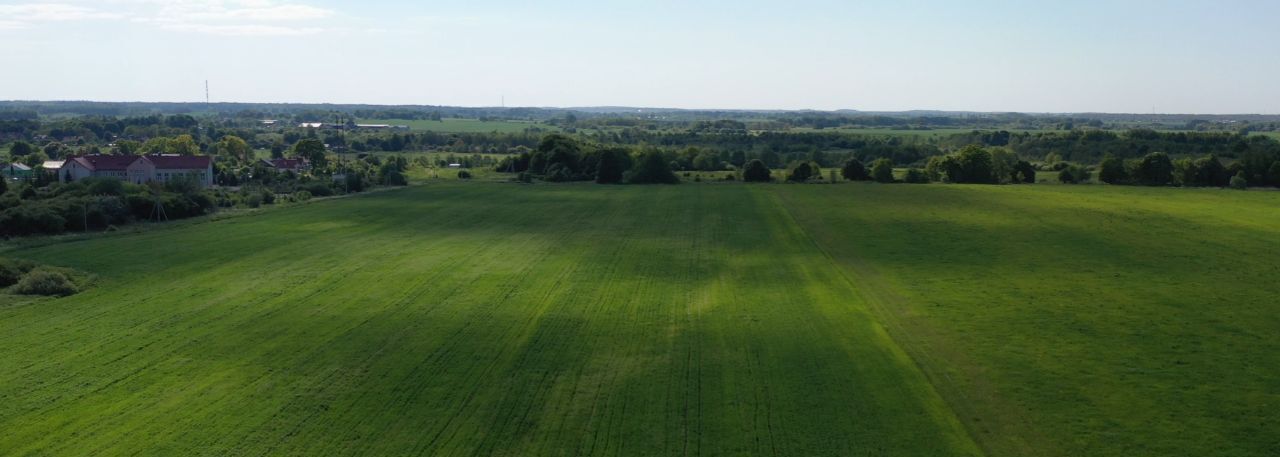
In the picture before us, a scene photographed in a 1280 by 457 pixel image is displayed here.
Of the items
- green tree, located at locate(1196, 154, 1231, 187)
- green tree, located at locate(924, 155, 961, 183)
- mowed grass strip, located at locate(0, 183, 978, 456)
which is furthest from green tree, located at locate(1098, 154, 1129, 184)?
mowed grass strip, located at locate(0, 183, 978, 456)

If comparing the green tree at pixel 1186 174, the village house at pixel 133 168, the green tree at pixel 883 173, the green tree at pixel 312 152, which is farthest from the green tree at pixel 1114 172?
the village house at pixel 133 168

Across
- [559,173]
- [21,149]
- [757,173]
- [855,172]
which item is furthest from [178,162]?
[855,172]

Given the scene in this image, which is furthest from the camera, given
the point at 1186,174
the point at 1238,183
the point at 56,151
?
the point at 56,151

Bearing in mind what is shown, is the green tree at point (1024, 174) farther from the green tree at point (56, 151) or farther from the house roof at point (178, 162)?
the green tree at point (56, 151)

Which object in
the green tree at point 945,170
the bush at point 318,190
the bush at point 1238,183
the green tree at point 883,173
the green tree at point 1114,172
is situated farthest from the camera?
the green tree at point 945,170

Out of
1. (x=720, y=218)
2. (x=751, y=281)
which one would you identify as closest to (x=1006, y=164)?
(x=720, y=218)

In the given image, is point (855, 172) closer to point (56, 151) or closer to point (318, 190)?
point (318, 190)

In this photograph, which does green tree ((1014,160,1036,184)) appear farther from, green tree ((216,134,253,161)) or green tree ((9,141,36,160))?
green tree ((9,141,36,160))
